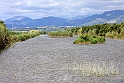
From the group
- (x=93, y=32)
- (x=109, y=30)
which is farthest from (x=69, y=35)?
(x=109, y=30)

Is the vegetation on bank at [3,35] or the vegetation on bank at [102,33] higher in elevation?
the vegetation on bank at [3,35]

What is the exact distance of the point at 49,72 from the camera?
1270 inches

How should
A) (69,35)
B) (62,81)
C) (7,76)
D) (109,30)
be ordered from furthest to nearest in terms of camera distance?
1. (69,35)
2. (109,30)
3. (7,76)
4. (62,81)

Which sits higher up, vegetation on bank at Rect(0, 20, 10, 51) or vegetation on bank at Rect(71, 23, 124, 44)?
vegetation on bank at Rect(0, 20, 10, 51)

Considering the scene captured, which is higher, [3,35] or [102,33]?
[3,35]

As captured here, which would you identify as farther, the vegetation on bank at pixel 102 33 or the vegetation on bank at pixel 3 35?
the vegetation on bank at pixel 102 33

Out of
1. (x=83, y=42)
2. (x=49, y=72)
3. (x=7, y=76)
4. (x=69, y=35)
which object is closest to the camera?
(x=7, y=76)

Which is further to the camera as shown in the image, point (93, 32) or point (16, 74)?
point (93, 32)

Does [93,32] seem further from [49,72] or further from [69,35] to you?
[49,72]

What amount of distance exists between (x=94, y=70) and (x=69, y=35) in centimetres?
12344

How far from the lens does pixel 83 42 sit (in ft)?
305

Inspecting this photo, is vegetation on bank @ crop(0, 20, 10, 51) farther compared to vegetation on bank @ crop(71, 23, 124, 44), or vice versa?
vegetation on bank @ crop(71, 23, 124, 44)

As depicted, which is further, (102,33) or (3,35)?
(102,33)

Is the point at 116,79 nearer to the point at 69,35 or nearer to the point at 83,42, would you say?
the point at 83,42
